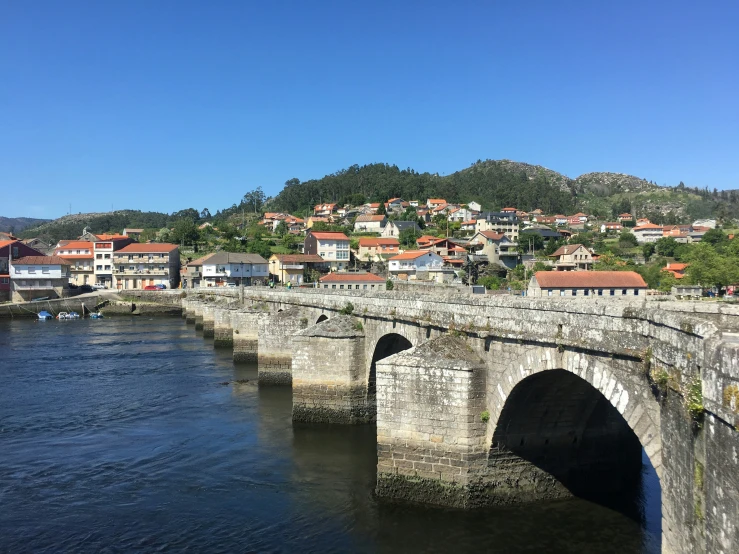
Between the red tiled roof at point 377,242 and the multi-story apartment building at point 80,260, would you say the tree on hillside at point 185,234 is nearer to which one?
the multi-story apartment building at point 80,260

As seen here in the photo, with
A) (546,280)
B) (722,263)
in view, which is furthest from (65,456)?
(722,263)

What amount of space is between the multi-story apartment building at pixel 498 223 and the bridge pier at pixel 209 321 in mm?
65516

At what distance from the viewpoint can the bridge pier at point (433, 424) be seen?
14.1m

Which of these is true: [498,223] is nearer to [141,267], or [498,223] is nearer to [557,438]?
[141,267]

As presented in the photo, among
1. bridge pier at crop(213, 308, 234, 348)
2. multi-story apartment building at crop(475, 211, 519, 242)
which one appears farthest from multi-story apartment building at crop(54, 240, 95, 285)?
multi-story apartment building at crop(475, 211, 519, 242)

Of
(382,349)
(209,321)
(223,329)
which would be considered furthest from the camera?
(209,321)

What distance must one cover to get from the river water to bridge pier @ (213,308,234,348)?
14569 millimetres

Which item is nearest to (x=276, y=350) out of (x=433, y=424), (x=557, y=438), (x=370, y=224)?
(x=433, y=424)

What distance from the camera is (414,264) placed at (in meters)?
73.9

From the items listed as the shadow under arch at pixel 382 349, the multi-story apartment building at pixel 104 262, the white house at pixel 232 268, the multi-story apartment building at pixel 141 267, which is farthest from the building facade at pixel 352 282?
the multi-story apartment building at pixel 104 262

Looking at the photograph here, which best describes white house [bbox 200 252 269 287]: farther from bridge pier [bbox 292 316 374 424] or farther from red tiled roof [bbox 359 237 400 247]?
bridge pier [bbox 292 316 374 424]

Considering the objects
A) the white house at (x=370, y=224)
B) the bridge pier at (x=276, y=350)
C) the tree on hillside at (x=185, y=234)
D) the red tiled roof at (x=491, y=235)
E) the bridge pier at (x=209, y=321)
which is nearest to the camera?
the bridge pier at (x=276, y=350)

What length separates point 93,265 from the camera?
3361 inches

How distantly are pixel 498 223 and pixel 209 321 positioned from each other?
2802 inches
